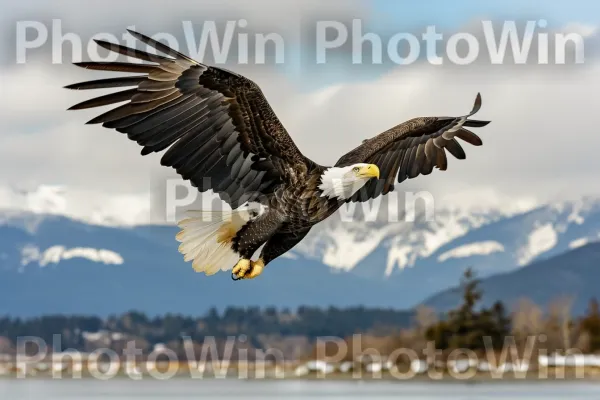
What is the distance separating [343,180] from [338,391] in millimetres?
41466

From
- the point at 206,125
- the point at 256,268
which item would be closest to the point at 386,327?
the point at 256,268

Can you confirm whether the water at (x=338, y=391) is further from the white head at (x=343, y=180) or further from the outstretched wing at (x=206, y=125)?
the outstretched wing at (x=206, y=125)

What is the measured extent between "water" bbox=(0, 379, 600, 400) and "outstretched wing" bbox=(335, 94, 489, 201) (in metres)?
25.9

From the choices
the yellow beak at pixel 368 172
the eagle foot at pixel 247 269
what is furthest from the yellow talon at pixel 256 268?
the yellow beak at pixel 368 172

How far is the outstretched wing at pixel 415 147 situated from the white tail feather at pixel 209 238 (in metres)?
1.14

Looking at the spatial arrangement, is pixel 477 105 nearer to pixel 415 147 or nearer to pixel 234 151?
pixel 415 147

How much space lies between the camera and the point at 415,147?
9.77 metres

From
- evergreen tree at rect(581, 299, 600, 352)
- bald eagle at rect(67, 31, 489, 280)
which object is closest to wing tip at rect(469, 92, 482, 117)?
bald eagle at rect(67, 31, 489, 280)

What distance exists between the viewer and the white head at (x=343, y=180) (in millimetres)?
8133

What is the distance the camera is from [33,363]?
80.2 meters

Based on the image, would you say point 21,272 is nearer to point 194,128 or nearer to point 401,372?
point 401,372

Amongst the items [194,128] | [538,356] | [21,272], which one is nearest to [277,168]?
[194,128]

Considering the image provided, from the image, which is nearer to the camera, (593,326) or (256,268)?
(256,268)

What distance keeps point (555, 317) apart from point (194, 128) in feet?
142
